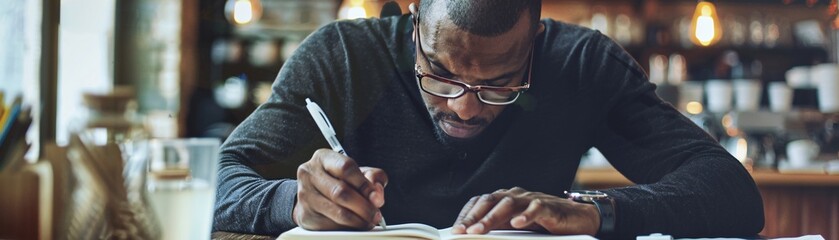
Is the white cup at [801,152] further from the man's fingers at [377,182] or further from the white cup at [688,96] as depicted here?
the man's fingers at [377,182]

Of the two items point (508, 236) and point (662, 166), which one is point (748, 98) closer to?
point (662, 166)

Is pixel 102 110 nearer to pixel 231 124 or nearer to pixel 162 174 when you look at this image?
pixel 162 174

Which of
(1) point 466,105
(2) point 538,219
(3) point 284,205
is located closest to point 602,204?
(2) point 538,219

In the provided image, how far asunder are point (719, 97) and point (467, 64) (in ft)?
2.81

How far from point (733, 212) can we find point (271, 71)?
29.8 inches

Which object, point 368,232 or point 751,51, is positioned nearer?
point 368,232

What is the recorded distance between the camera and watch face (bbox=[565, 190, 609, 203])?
3.67ft

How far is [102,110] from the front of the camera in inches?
35.7

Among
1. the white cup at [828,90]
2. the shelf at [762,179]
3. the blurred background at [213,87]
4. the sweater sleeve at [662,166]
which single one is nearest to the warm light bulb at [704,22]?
the blurred background at [213,87]

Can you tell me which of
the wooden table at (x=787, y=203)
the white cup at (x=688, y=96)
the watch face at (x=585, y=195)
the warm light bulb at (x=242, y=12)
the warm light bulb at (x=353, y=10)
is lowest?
the wooden table at (x=787, y=203)

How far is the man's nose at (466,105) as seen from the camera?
1129 millimetres

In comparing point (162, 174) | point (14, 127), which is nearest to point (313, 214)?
point (162, 174)

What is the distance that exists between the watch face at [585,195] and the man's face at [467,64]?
0.17 meters

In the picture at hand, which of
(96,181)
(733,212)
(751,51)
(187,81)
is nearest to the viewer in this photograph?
(96,181)
